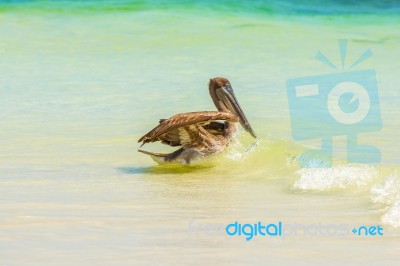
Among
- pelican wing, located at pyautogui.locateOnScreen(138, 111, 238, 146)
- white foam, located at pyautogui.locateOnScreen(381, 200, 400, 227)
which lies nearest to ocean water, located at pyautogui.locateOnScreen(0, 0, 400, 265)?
white foam, located at pyautogui.locateOnScreen(381, 200, 400, 227)

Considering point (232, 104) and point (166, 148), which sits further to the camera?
point (166, 148)

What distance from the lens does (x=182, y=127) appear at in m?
6.78

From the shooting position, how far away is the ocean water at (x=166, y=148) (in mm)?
5012

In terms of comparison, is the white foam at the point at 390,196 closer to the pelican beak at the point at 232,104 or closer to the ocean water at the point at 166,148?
the ocean water at the point at 166,148

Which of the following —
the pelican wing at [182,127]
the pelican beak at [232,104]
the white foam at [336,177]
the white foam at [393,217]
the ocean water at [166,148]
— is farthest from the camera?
the pelican beak at [232,104]

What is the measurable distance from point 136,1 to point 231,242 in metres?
11.9

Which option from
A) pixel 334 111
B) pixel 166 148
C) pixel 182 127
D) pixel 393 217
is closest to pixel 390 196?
pixel 393 217

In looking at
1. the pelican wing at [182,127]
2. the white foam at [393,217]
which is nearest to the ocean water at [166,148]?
the white foam at [393,217]

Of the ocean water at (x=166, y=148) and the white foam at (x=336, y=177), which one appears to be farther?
the white foam at (x=336, y=177)

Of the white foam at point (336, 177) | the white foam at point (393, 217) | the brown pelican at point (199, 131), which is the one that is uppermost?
the brown pelican at point (199, 131)

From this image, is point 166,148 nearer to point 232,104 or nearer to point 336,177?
point 232,104

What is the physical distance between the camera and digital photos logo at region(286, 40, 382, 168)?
733 cm

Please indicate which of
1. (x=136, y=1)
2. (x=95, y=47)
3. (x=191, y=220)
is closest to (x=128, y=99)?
(x=95, y=47)

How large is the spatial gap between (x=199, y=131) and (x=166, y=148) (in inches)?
38.7
